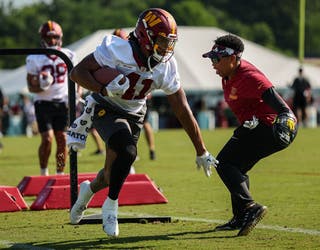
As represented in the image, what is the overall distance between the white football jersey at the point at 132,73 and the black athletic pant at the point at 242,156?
0.73 m

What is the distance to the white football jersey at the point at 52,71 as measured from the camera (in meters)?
12.8

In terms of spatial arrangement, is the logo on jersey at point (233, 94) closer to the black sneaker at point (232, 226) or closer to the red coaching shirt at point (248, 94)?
the red coaching shirt at point (248, 94)

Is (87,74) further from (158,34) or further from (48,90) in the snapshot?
(48,90)

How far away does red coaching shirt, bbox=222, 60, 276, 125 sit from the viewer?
830 cm

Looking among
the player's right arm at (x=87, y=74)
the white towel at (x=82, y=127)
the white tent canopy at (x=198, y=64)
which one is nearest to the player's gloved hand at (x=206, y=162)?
the white towel at (x=82, y=127)

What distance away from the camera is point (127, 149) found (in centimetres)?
786

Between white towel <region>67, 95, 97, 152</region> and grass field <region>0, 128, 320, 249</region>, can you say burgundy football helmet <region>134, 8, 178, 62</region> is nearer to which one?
white towel <region>67, 95, 97, 152</region>

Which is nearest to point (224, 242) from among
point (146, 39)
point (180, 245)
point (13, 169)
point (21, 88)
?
point (180, 245)

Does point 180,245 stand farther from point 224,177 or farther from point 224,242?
point 224,177

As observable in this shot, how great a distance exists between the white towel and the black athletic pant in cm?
115

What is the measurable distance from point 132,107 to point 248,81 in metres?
0.98

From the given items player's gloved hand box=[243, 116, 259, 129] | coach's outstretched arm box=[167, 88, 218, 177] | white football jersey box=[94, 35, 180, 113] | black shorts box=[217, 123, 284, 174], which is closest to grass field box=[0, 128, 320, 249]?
black shorts box=[217, 123, 284, 174]

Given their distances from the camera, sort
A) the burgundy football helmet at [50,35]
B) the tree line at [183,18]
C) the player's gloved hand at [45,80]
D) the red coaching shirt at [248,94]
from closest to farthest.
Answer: the red coaching shirt at [248,94]
the burgundy football helmet at [50,35]
the player's gloved hand at [45,80]
the tree line at [183,18]

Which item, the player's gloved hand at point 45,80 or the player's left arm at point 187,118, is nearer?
the player's left arm at point 187,118
